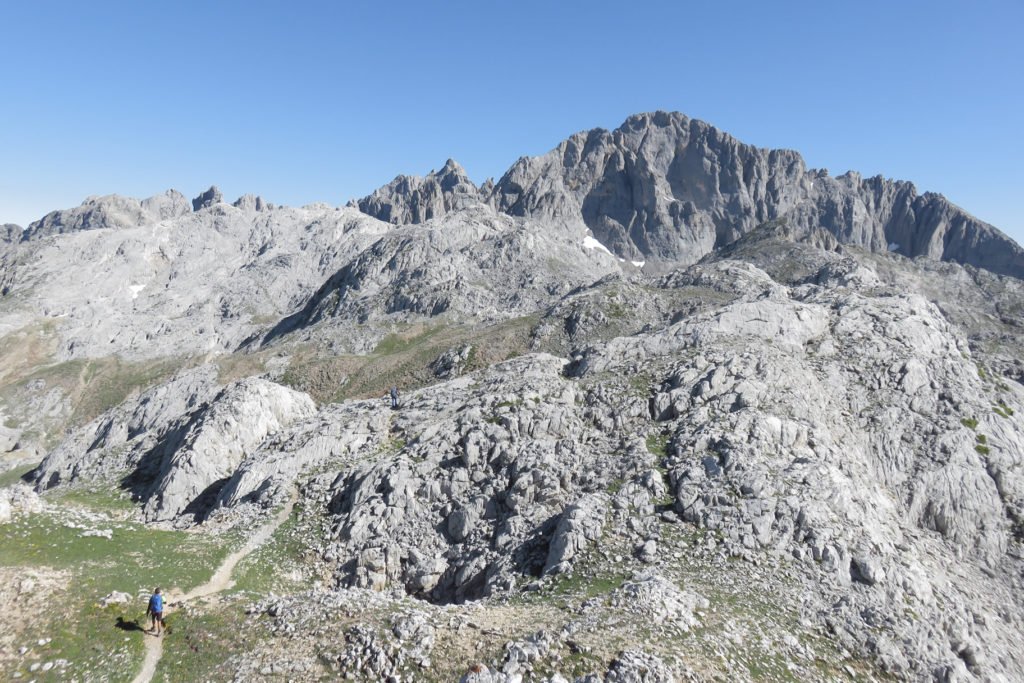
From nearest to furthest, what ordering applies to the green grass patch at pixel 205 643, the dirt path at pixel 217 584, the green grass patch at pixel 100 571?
1. the green grass patch at pixel 205 643
2. the dirt path at pixel 217 584
3. the green grass patch at pixel 100 571

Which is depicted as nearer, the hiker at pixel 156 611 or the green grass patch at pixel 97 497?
the hiker at pixel 156 611

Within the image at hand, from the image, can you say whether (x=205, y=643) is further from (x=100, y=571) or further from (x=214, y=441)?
(x=214, y=441)

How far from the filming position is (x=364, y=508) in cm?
3934

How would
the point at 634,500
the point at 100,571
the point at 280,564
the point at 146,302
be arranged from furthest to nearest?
the point at 146,302 < the point at 280,564 < the point at 634,500 < the point at 100,571

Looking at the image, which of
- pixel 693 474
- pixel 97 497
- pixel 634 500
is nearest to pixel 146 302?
pixel 97 497

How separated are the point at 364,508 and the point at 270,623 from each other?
15210 millimetres

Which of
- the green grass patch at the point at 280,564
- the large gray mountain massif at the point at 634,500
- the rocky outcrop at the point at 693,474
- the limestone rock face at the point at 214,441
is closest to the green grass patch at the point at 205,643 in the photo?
the large gray mountain massif at the point at 634,500

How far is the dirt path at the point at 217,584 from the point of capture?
843 inches

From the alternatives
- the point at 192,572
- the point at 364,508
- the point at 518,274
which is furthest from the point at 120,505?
the point at 518,274

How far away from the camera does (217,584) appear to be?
31594mm

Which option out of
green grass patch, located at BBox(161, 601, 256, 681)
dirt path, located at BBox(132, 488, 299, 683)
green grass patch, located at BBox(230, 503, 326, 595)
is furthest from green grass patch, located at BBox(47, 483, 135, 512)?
green grass patch, located at BBox(161, 601, 256, 681)

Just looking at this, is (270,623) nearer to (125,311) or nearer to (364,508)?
(364,508)

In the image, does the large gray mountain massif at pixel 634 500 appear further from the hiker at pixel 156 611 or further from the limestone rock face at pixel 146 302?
the limestone rock face at pixel 146 302

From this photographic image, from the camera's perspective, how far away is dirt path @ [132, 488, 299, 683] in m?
21.4
